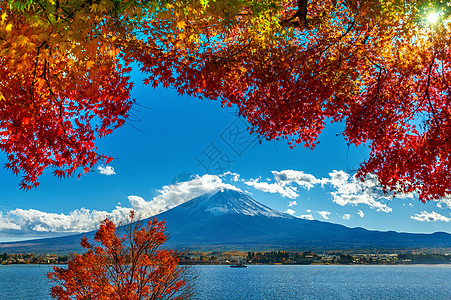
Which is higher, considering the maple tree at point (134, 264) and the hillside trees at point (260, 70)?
the hillside trees at point (260, 70)

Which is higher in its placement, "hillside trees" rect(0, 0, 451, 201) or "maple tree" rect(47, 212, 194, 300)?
"hillside trees" rect(0, 0, 451, 201)

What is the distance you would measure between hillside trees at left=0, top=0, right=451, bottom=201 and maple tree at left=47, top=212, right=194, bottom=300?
14.7 feet

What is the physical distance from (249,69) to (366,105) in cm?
354

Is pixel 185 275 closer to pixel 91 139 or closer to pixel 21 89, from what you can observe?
pixel 91 139

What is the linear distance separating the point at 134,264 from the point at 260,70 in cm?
723

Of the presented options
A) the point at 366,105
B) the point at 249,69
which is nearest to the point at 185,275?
the point at 249,69

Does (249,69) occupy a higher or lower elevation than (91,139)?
higher

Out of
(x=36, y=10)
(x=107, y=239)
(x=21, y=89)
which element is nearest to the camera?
(x=36, y=10)

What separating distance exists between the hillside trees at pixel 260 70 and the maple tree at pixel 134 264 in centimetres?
447

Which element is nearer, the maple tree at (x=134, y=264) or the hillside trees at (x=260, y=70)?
the hillside trees at (x=260, y=70)

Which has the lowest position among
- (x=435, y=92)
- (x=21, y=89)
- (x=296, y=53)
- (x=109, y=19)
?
(x=21, y=89)

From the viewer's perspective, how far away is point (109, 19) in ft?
15.2

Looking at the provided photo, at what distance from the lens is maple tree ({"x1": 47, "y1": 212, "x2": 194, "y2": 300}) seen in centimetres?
1037

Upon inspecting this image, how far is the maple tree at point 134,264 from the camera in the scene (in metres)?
10.4
